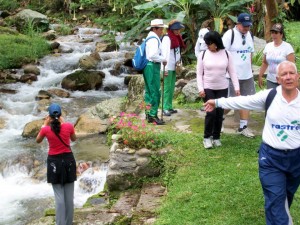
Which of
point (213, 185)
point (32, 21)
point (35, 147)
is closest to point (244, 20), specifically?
point (213, 185)

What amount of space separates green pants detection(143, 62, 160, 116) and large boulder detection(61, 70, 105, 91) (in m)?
7.30

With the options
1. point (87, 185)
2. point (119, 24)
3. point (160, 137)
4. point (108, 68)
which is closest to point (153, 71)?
point (160, 137)

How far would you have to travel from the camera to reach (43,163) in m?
8.74

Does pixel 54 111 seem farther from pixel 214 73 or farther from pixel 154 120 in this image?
pixel 154 120

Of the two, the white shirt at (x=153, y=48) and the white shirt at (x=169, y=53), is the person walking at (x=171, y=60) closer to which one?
the white shirt at (x=169, y=53)

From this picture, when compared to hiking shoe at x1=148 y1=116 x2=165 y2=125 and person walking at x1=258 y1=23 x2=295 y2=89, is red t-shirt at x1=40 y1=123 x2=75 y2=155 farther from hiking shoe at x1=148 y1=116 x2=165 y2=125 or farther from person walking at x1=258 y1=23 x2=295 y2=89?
person walking at x1=258 y1=23 x2=295 y2=89

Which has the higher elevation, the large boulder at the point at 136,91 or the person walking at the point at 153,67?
the person walking at the point at 153,67

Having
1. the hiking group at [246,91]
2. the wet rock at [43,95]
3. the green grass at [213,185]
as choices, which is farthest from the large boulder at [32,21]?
the green grass at [213,185]

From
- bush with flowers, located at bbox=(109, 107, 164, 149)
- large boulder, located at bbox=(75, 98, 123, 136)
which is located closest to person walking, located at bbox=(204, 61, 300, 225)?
bush with flowers, located at bbox=(109, 107, 164, 149)

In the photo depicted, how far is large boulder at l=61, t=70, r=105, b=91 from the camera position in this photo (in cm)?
1466

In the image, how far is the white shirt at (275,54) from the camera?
627cm

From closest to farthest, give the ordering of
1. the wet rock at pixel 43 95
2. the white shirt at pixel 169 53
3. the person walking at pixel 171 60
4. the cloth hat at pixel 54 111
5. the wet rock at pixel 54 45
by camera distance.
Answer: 1. the cloth hat at pixel 54 111
2. the white shirt at pixel 169 53
3. the person walking at pixel 171 60
4. the wet rock at pixel 43 95
5. the wet rock at pixel 54 45

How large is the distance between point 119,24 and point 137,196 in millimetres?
13385

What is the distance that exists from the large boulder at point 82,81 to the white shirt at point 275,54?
8958mm
